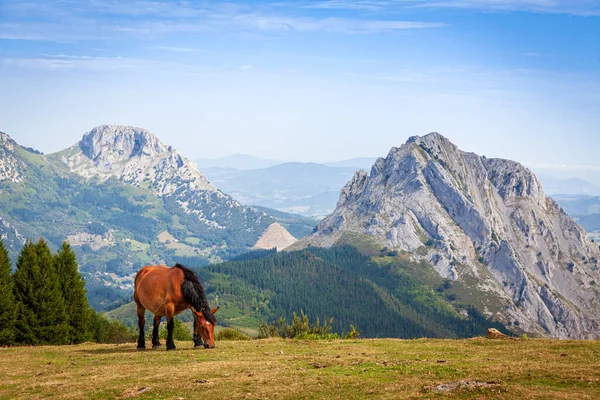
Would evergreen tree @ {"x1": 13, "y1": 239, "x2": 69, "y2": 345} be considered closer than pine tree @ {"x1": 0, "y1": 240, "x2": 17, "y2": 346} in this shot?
No

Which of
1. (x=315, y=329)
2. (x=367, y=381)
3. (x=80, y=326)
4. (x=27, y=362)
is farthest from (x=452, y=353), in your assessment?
(x=80, y=326)

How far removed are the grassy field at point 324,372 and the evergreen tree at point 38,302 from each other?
56.6ft

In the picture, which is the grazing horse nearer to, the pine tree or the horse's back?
the horse's back

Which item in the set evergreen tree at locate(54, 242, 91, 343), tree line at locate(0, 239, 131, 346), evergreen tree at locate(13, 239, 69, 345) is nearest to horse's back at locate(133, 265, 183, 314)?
tree line at locate(0, 239, 131, 346)

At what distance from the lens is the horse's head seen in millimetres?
40578

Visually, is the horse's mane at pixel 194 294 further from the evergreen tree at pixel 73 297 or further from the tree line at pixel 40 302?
the evergreen tree at pixel 73 297

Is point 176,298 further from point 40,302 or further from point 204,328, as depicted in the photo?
point 40,302

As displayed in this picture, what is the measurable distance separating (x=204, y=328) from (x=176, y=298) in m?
3.01

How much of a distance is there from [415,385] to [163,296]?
21100 millimetres

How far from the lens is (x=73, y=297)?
67.2 meters

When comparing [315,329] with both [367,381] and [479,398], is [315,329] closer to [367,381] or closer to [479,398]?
[367,381]

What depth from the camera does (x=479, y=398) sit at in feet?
81.9

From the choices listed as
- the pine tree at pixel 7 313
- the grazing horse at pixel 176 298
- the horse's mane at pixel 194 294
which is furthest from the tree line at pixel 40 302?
the horse's mane at pixel 194 294

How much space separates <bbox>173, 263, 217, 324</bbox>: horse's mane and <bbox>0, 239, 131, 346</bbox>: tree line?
28312mm
